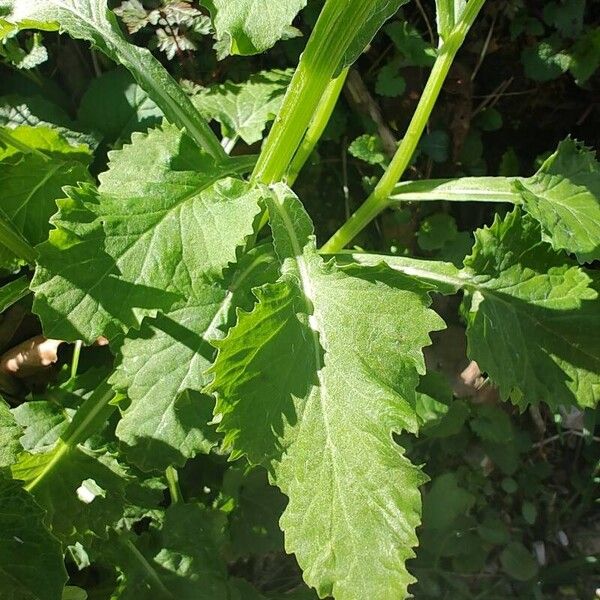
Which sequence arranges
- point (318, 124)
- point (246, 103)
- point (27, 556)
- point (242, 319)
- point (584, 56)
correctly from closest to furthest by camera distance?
point (242, 319) < point (27, 556) < point (318, 124) < point (246, 103) < point (584, 56)

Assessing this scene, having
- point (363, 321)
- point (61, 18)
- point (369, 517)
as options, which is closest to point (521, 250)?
point (363, 321)

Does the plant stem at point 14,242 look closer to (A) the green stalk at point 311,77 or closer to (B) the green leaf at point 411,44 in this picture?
(A) the green stalk at point 311,77

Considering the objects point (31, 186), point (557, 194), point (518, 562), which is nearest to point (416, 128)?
point (557, 194)

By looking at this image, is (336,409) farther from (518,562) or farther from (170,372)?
(518,562)

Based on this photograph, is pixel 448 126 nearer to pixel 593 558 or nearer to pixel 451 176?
pixel 451 176

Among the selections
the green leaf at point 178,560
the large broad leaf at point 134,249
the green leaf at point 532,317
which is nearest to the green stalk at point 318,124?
the large broad leaf at point 134,249

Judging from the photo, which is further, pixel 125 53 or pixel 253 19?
pixel 125 53

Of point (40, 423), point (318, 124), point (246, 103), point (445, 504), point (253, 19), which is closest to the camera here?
point (253, 19)
